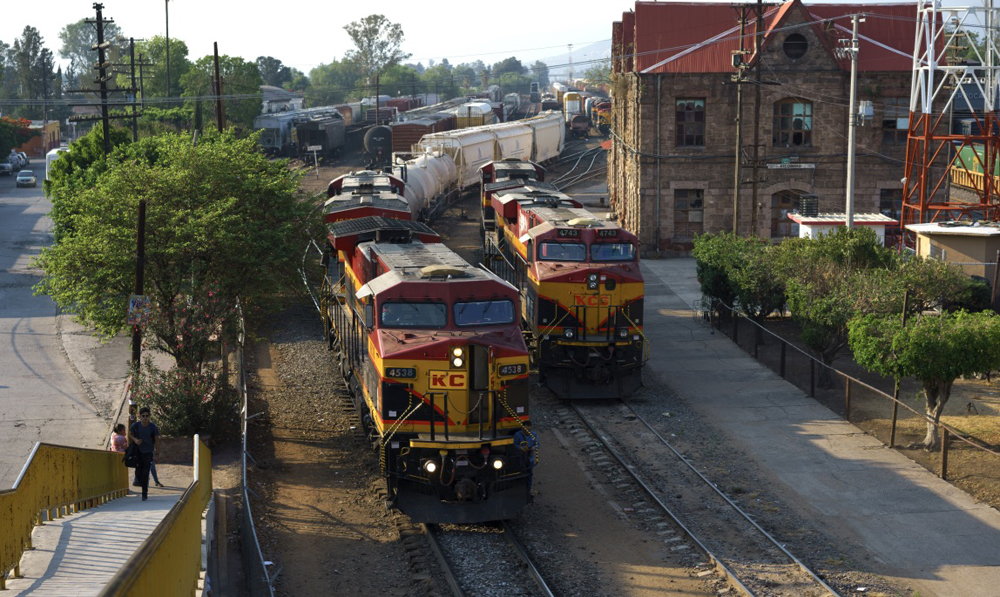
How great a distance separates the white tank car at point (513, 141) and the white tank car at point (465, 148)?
0.60m

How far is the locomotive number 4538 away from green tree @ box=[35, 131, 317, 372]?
30.0ft

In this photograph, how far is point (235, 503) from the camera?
19266 mm

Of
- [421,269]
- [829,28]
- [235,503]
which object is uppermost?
[829,28]

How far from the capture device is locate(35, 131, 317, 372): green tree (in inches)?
931

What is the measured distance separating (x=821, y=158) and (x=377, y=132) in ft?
130

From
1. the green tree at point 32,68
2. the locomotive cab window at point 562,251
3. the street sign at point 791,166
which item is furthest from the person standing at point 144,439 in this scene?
the green tree at point 32,68

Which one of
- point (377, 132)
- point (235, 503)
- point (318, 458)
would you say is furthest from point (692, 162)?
point (377, 132)

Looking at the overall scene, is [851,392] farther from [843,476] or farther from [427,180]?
[427,180]

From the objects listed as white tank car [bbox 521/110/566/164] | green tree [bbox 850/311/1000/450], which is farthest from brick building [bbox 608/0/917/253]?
white tank car [bbox 521/110/566/164]

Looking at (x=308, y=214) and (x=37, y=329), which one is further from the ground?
(x=308, y=214)

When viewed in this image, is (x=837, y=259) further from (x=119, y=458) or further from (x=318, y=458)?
(x=119, y=458)

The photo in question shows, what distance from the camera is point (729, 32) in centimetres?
4706

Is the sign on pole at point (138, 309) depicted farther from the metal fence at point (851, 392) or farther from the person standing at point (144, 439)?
the metal fence at point (851, 392)

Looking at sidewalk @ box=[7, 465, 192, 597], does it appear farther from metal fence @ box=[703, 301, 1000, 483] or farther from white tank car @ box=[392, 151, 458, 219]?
white tank car @ box=[392, 151, 458, 219]
